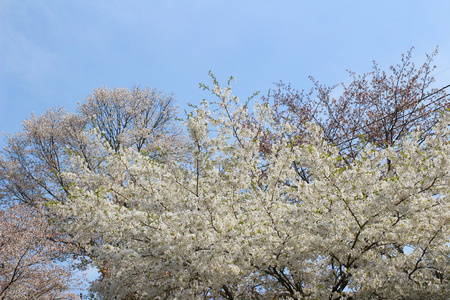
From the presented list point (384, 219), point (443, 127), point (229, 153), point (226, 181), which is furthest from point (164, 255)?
point (443, 127)

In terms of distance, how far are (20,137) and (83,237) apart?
42.3 feet

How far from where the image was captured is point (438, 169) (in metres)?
5.59

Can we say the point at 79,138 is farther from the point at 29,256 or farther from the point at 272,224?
the point at 272,224

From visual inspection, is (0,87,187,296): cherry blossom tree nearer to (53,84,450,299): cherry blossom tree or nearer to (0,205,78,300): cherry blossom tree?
(0,205,78,300): cherry blossom tree

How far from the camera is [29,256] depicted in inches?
492

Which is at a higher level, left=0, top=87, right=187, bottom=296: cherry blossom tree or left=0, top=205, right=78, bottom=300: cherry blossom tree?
left=0, top=87, right=187, bottom=296: cherry blossom tree

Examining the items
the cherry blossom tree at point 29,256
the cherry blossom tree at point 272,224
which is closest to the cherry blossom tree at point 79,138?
the cherry blossom tree at point 29,256

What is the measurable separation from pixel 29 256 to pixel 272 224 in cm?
1030

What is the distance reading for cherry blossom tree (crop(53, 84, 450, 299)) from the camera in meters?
5.92

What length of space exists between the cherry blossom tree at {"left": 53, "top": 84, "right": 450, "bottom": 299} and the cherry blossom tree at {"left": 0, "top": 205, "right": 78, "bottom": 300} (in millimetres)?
6787

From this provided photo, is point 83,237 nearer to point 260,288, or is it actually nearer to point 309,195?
point 260,288

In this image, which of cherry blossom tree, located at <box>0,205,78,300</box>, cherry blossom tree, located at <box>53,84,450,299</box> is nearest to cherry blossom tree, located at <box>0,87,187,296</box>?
cherry blossom tree, located at <box>0,205,78,300</box>

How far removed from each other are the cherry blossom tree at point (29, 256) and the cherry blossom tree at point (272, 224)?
22.3 ft

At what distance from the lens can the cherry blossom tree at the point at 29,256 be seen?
12203 millimetres
